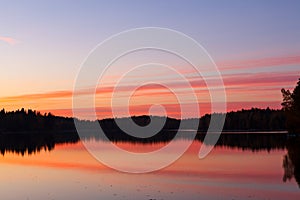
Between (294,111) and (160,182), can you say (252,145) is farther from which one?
(160,182)

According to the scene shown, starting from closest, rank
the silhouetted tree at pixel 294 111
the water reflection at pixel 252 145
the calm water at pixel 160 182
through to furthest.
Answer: the calm water at pixel 160 182 < the water reflection at pixel 252 145 < the silhouetted tree at pixel 294 111

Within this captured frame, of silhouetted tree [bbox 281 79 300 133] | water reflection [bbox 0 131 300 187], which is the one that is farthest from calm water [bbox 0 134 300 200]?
silhouetted tree [bbox 281 79 300 133]

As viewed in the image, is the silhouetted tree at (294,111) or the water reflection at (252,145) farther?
the silhouetted tree at (294,111)

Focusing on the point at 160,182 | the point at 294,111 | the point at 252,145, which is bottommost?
the point at 160,182

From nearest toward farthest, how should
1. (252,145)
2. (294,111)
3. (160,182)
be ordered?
(160,182) → (252,145) → (294,111)

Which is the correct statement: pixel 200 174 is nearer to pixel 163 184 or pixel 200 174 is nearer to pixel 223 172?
pixel 223 172

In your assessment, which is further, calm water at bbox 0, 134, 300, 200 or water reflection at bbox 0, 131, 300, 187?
water reflection at bbox 0, 131, 300, 187

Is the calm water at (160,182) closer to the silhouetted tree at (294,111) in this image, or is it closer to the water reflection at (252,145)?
the water reflection at (252,145)

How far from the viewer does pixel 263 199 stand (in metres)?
23.6

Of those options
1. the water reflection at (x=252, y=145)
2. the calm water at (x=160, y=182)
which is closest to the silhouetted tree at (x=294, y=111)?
the water reflection at (x=252, y=145)

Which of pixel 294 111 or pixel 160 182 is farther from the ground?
pixel 294 111

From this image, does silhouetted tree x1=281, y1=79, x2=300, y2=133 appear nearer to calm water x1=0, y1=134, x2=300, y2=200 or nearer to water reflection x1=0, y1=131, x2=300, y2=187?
water reflection x1=0, y1=131, x2=300, y2=187

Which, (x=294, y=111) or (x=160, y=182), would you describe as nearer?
(x=160, y=182)

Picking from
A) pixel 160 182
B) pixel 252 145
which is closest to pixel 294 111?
pixel 252 145
